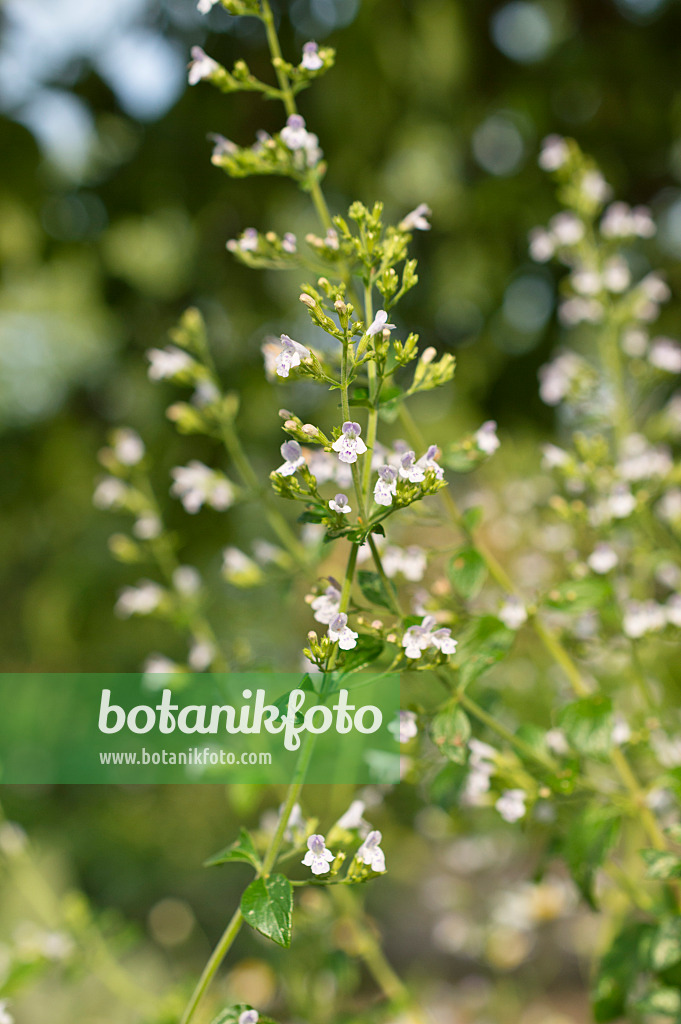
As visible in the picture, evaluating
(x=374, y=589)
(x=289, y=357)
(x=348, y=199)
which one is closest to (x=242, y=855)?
(x=374, y=589)

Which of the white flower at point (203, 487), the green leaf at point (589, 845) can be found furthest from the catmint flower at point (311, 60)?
the green leaf at point (589, 845)

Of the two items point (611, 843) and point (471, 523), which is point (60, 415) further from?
point (611, 843)

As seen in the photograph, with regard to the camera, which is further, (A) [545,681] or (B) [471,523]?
(A) [545,681]

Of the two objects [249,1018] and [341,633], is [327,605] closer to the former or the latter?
[341,633]

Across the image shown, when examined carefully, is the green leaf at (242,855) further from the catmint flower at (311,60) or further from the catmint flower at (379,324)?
the catmint flower at (311,60)

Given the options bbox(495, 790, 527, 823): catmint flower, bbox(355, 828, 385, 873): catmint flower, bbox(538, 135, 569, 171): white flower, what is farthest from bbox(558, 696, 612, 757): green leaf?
bbox(538, 135, 569, 171): white flower

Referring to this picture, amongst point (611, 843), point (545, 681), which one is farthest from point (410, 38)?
point (611, 843)
